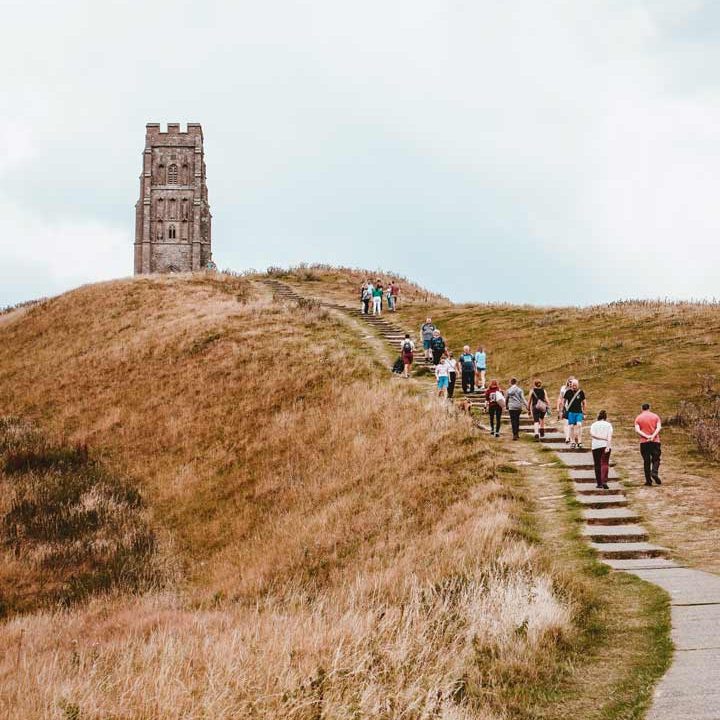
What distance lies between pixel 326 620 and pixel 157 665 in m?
2.10

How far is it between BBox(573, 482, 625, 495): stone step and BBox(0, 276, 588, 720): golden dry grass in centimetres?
146

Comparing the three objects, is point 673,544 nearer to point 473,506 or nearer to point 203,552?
point 473,506

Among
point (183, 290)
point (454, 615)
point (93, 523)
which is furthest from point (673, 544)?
point (183, 290)

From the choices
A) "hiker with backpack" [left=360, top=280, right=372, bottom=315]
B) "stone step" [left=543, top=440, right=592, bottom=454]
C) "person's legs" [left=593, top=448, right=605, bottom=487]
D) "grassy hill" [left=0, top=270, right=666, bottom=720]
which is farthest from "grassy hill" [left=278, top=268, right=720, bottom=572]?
"grassy hill" [left=0, top=270, right=666, bottom=720]

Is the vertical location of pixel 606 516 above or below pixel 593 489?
below

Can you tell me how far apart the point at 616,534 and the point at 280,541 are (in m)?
6.14

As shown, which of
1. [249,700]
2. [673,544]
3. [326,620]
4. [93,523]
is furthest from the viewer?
[93,523]

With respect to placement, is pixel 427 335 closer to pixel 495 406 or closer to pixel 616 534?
pixel 495 406

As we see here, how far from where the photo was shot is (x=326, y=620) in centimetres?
798

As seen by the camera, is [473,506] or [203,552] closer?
[473,506]

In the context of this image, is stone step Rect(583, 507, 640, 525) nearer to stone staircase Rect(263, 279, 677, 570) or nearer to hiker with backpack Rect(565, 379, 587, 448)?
stone staircase Rect(263, 279, 677, 570)

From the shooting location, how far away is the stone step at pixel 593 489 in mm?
14875

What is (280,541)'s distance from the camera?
48.2ft

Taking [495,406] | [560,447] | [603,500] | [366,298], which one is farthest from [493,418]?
[366,298]
